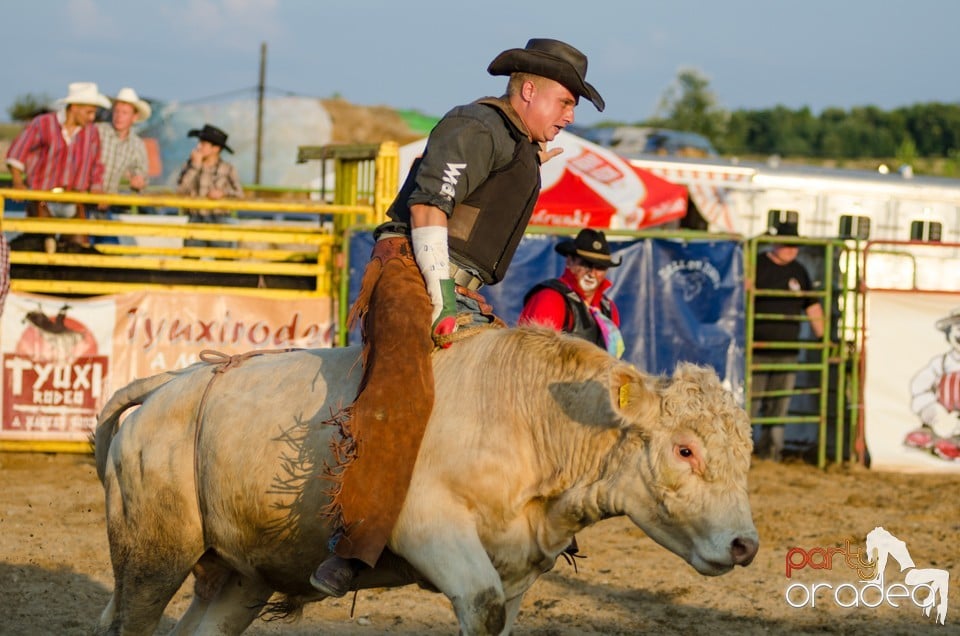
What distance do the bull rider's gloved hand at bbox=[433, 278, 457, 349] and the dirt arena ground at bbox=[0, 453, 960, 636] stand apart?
225 cm

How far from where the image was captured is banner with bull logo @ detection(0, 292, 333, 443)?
10.6m

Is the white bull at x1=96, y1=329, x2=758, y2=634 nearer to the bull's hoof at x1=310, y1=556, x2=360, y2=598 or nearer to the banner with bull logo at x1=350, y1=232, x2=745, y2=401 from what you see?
the bull's hoof at x1=310, y1=556, x2=360, y2=598

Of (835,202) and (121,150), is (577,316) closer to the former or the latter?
(121,150)

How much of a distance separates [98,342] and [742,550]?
7856 millimetres

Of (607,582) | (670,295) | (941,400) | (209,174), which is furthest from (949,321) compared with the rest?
(209,174)

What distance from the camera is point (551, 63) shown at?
4.56 metres

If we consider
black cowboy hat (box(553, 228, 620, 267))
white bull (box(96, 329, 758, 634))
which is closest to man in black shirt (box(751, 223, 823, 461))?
black cowboy hat (box(553, 228, 620, 267))

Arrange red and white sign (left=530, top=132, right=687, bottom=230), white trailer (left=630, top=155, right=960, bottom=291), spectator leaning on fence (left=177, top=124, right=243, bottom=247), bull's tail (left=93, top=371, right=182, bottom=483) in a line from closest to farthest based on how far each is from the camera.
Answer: bull's tail (left=93, top=371, right=182, bottom=483), spectator leaning on fence (left=177, top=124, right=243, bottom=247), red and white sign (left=530, top=132, right=687, bottom=230), white trailer (left=630, top=155, right=960, bottom=291)

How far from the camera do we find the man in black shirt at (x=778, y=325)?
12219 millimetres

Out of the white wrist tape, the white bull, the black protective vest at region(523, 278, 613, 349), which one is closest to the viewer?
the white bull

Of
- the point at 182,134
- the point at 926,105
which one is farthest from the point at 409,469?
the point at 926,105

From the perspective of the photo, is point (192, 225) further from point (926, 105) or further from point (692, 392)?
point (926, 105)

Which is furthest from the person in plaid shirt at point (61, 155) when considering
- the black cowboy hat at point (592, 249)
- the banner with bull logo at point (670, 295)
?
the black cowboy hat at point (592, 249)

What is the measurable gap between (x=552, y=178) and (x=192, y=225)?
4.53 meters
